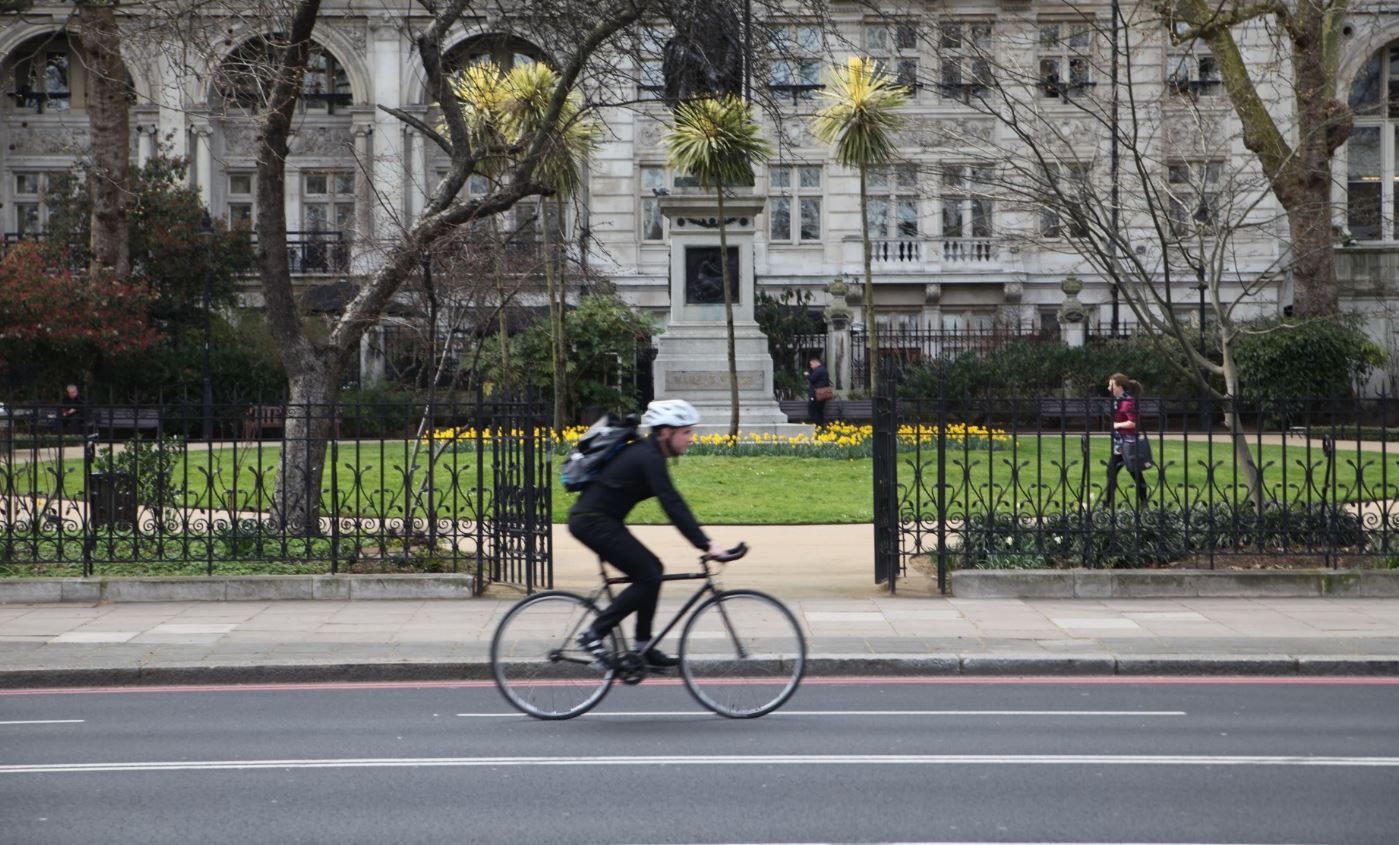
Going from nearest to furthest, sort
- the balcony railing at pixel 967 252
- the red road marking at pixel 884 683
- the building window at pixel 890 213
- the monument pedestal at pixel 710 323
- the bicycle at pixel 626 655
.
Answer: the bicycle at pixel 626 655 < the red road marking at pixel 884 683 < the monument pedestal at pixel 710 323 < the balcony railing at pixel 967 252 < the building window at pixel 890 213

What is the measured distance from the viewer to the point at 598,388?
33219 millimetres

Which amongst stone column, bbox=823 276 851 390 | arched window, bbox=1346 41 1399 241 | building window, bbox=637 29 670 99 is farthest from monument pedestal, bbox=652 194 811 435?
arched window, bbox=1346 41 1399 241

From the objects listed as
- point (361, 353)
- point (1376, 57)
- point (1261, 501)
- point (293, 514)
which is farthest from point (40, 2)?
point (1376, 57)

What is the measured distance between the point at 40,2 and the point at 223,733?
3556cm

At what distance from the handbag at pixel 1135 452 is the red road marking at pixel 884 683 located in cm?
673

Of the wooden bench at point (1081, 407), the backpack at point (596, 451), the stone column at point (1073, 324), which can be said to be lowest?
the backpack at point (596, 451)

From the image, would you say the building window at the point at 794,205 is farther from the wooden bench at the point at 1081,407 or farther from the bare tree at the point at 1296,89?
the wooden bench at the point at 1081,407

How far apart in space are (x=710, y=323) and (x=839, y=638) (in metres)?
18.7

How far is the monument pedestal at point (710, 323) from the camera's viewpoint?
29844 millimetres

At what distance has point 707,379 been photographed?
30047 millimetres

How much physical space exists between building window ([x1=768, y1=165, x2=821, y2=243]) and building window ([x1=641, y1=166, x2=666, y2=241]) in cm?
329

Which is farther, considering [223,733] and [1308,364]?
[1308,364]

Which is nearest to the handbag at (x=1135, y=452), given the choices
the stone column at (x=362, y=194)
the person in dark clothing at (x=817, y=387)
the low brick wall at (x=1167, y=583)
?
the low brick wall at (x=1167, y=583)

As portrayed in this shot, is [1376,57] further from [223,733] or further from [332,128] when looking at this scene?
[223,733]
